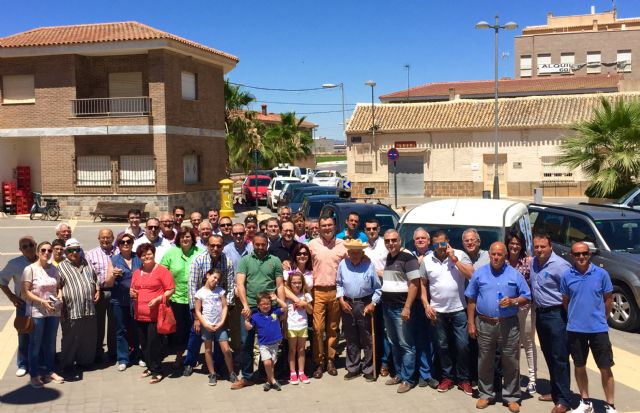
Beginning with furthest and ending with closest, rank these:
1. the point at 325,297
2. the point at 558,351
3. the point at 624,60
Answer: the point at 624,60 → the point at 325,297 → the point at 558,351

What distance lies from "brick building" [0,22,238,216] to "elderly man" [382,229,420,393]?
21322mm

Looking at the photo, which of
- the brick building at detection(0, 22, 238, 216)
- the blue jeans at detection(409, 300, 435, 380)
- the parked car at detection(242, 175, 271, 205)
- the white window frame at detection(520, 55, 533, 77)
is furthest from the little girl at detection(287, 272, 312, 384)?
the white window frame at detection(520, 55, 533, 77)

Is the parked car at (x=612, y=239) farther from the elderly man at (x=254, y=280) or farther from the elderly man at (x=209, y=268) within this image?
the elderly man at (x=209, y=268)

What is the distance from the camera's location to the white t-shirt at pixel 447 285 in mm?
6871

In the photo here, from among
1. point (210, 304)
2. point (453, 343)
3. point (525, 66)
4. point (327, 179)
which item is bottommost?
point (453, 343)

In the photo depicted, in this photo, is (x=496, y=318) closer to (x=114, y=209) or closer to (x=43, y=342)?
(x=43, y=342)

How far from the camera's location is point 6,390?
7211mm

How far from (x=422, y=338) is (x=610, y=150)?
1363 cm

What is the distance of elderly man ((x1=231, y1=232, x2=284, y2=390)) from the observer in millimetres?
7277

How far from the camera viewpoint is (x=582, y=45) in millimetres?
63312

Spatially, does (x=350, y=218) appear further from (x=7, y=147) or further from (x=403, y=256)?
(x=7, y=147)

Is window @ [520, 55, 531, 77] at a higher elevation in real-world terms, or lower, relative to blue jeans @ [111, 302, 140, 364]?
higher

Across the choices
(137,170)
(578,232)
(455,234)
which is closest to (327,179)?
(137,170)

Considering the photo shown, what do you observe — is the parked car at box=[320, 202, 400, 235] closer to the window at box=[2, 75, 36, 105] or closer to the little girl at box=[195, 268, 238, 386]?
the little girl at box=[195, 268, 238, 386]
